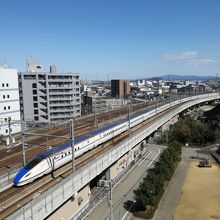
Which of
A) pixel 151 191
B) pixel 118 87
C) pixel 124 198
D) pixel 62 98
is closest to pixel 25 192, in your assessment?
pixel 151 191

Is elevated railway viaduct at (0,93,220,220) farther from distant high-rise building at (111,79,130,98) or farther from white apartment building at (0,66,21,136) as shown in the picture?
distant high-rise building at (111,79,130,98)

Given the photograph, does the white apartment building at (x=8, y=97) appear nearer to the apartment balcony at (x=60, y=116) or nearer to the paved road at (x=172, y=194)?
the apartment balcony at (x=60, y=116)

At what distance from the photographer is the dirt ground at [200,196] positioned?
31.7 m

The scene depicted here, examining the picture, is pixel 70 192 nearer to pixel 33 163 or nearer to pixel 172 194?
pixel 33 163

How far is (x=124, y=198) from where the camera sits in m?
36.2

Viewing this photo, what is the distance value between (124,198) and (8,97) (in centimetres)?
3703

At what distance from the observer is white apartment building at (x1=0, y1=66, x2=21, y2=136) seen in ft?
190

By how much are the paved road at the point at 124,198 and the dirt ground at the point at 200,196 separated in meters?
6.16

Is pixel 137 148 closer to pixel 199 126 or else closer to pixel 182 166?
pixel 182 166

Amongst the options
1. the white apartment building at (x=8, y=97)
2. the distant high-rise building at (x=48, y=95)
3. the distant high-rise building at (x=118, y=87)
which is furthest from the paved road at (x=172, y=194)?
the distant high-rise building at (x=118, y=87)

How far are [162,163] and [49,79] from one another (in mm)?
55287

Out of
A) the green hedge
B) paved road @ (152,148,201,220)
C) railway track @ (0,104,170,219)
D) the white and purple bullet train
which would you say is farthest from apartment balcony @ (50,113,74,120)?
railway track @ (0,104,170,219)

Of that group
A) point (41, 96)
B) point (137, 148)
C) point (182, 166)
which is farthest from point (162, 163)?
point (41, 96)

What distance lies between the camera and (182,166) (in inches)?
1961
